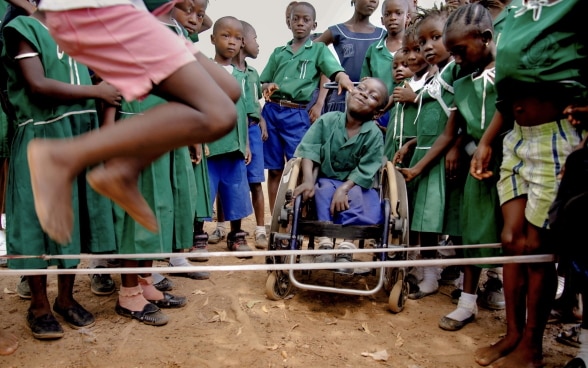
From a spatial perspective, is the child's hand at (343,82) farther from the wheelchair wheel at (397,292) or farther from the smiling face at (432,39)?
the wheelchair wheel at (397,292)

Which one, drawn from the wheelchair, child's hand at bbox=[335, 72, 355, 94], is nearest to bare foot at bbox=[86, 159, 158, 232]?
the wheelchair

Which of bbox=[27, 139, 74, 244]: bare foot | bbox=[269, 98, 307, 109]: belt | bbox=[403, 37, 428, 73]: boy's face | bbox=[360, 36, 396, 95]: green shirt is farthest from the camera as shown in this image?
bbox=[269, 98, 307, 109]: belt

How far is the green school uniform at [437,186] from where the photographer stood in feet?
10.8

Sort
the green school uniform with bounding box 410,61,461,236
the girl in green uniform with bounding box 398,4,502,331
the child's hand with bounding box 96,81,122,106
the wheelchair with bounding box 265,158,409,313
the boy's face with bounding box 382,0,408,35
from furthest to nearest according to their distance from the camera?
the boy's face with bounding box 382,0,408,35 → the green school uniform with bounding box 410,61,461,236 → the wheelchair with bounding box 265,158,409,313 → the girl in green uniform with bounding box 398,4,502,331 → the child's hand with bounding box 96,81,122,106

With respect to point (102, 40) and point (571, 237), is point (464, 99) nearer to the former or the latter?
point (571, 237)

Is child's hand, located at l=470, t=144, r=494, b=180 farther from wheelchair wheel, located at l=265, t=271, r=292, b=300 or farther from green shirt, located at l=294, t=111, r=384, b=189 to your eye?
wheelchair wheel, located at l=265, t=271, r=292, b=300

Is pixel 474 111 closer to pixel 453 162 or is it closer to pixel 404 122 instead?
pixel 453 162

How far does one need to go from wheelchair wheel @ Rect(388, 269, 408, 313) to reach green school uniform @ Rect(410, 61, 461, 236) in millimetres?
348

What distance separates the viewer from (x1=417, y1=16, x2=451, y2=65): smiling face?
3402mm

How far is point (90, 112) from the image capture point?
9.09 feet

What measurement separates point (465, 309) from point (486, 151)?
100 centimetres

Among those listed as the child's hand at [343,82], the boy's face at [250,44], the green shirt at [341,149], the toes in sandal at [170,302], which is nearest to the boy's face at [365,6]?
the child's hand at [343,82]

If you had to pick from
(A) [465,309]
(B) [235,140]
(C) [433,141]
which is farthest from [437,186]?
(B) [235,140]

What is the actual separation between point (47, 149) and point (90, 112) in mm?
1276
